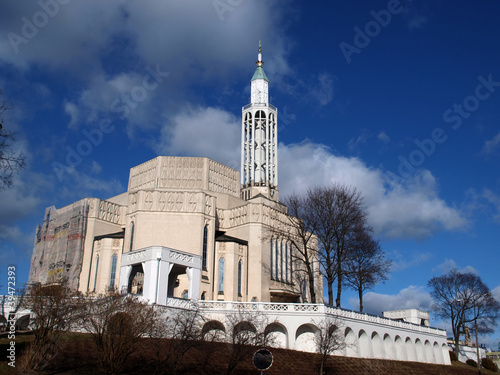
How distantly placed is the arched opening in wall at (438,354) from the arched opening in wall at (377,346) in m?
11.9

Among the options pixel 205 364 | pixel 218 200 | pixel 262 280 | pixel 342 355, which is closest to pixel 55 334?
pixel 205 364

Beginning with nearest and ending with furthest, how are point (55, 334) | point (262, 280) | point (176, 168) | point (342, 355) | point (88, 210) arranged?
point (55, 334)
point (342, 355)
point (262, 280)
point (88, 210)
point (176, 168)

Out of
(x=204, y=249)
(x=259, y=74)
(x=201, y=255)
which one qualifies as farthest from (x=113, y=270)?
A: (x=259, y=74)

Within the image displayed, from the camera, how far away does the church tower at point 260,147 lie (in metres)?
68.1

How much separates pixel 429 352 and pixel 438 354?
106 inches

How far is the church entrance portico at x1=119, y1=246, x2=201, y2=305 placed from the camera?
30.0 m

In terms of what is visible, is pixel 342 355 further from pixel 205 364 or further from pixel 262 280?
pixel 262 280

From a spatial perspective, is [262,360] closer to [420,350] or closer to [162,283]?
[162,283]

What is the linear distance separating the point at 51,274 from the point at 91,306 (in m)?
33.7

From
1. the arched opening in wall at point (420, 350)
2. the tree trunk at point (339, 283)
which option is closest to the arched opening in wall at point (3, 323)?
the tree trunk at point (339, 283)

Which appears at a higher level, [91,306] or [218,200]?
[218,200]

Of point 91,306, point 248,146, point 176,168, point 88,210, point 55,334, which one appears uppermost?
point 248,146

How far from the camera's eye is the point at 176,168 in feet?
194

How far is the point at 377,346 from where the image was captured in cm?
3525
